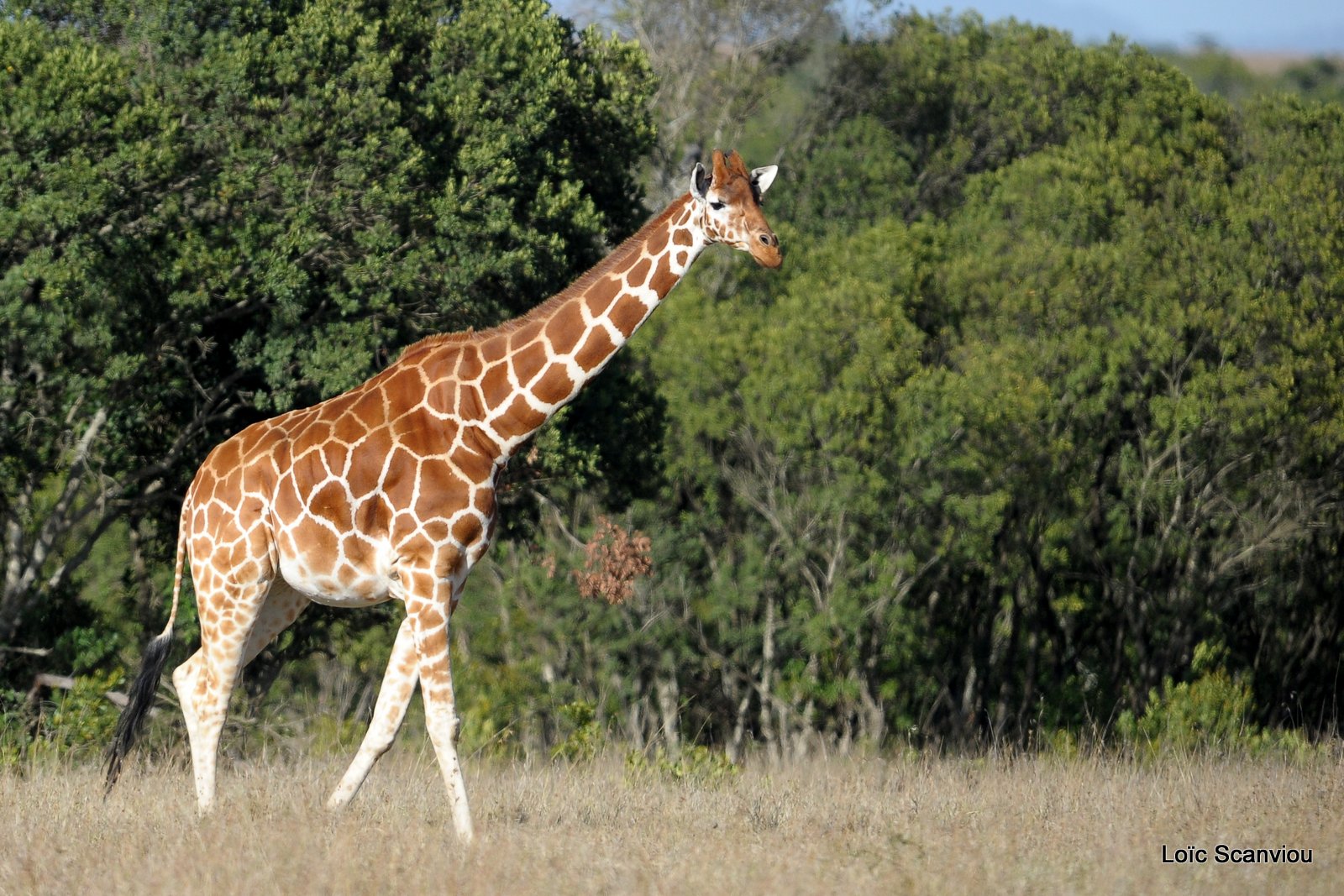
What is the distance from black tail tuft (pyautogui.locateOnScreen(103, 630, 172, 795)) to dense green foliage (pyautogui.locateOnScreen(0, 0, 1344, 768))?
15.8 ft

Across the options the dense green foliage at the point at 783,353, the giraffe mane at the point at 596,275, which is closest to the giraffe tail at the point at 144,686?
the giraffe mane at the point at 596,275

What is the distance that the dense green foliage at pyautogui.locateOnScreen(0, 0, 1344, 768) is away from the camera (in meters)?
14.7

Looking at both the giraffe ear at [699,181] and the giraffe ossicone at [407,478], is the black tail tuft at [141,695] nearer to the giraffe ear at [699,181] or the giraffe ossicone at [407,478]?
the giraffe ossicone at [407,478]

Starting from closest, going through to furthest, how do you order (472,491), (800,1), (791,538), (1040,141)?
(472,491)
(791,538)
(1040,141)
(800,1)

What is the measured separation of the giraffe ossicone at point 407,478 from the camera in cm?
921

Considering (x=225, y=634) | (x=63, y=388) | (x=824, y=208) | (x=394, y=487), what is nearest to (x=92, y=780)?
(x=225, y=634)

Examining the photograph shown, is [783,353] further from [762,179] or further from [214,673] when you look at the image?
[214,673]

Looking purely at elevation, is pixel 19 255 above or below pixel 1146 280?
below

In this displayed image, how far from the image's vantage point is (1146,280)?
90.7 ft

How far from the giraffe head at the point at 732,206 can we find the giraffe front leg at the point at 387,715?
2915 millimetres

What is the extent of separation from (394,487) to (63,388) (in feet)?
23.4

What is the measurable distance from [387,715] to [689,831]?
6.27 ft

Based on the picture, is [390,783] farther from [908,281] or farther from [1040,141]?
[1040,141]

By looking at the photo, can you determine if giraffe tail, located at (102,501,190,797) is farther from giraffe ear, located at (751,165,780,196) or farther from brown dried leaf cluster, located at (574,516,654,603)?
brown dried leaf cluster, located at (574,516,654,603)
